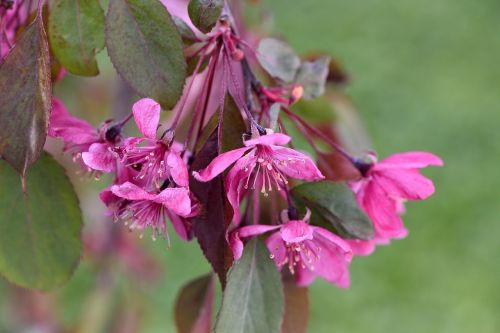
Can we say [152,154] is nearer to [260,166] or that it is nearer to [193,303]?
[260,166]

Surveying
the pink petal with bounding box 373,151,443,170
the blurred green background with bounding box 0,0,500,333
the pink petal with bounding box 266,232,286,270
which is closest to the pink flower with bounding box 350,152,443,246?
the pink petal with bounding box 373,151,443,170

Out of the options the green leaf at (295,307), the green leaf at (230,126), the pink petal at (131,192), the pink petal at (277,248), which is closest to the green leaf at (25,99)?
the pink petal at (131,192)

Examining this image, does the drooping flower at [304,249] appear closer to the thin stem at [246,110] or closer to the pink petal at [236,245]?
the pink petal at [236,245]

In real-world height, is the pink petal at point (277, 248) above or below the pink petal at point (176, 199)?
below

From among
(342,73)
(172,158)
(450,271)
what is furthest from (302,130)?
(450,271)

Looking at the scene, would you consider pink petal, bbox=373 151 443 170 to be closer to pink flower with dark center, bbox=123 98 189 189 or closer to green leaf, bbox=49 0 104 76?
pink flower with dark center, bbox=123 98 189 189

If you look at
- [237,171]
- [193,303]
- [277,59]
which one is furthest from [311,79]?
[193,303]
